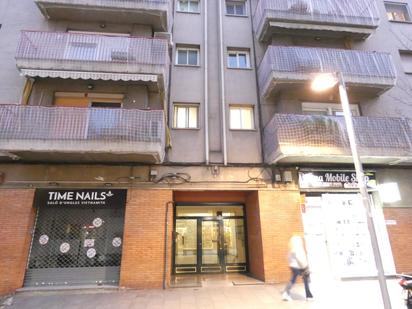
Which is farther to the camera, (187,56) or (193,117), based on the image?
(187,56)

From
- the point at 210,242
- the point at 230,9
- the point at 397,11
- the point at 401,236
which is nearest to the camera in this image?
the point at 401,236

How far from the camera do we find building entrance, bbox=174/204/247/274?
10.1m

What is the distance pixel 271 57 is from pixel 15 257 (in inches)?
426

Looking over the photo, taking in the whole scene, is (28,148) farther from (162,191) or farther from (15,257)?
(162,191)

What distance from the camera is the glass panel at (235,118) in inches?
393

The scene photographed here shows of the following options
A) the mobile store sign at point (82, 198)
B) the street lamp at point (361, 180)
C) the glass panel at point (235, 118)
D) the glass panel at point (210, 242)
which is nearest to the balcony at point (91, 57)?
the glass panel at point (235, 118)

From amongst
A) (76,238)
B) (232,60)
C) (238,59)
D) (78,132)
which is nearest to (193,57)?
(232,60)

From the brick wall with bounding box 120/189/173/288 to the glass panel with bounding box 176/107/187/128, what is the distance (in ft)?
8.70

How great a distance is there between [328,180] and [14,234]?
10723mm

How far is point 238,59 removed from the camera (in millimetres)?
11023

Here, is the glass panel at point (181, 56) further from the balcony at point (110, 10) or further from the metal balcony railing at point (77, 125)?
the metal balcony railing at point (77, 125)

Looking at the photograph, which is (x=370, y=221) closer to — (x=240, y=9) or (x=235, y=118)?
(x=235, y=118)

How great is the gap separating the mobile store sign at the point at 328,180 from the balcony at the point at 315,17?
6135 millimetres

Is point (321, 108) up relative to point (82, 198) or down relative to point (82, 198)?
up
